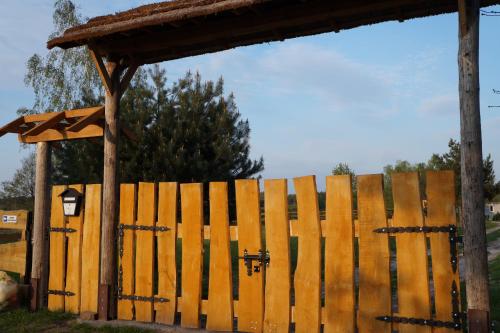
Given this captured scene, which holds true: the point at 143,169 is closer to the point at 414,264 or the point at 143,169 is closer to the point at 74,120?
the point at 74,120

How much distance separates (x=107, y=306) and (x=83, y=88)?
501 inches

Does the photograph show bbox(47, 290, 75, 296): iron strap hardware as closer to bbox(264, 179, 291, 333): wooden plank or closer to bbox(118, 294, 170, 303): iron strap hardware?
bbox(118, 294, 170, 303): iron strap hardware

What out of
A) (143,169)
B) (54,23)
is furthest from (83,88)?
(143,169)

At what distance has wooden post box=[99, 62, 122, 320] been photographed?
6.27 meters

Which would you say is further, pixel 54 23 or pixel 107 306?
pixel 54 23

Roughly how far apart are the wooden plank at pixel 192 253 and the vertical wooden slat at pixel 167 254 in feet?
0.52

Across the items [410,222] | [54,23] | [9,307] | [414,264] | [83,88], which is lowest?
[9,307]

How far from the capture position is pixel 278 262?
5184 millimetres

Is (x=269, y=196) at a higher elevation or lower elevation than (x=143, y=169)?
lower

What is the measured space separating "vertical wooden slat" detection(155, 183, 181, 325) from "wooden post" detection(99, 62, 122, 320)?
72 cm

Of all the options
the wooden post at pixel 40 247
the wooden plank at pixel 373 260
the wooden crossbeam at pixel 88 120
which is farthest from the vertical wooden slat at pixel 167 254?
the wooden plank at pixel 373 260

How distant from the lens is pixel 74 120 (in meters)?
7.23

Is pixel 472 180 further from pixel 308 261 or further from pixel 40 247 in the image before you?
pixel 40 247

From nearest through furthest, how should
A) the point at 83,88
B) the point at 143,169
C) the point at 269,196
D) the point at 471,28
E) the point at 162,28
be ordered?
the point at 471,28, the point at 269,196, the point at 162,28, the point at 143,169, the point at 83,88
